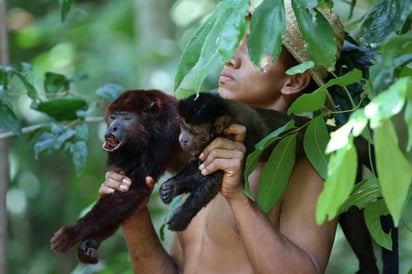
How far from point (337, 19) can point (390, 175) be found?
1.49 meters

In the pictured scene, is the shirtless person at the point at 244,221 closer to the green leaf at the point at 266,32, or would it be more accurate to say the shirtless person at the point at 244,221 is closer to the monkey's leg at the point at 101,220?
the monkey's leg at the point at 101,220

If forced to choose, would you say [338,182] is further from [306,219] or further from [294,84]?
[294,84]

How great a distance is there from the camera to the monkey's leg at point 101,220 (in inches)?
117

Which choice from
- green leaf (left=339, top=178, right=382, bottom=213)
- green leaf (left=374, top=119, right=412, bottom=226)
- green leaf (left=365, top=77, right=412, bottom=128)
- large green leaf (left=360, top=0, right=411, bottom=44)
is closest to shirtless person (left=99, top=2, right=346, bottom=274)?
green leaf (left=339, top=178, right=382, bottom=213)

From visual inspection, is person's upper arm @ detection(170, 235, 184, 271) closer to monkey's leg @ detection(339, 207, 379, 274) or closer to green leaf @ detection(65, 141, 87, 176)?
green leaf @ detection(65, 141, 87, 176)

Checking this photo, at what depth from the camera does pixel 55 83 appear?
12.3 ft

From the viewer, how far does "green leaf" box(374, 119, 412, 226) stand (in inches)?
61.9

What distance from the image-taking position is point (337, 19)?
3031 millimetres

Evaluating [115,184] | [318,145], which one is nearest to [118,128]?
[115,184]

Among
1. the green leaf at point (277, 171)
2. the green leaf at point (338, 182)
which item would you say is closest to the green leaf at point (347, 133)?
the green leaf at point (338, 182)

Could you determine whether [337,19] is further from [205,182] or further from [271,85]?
[205,182]

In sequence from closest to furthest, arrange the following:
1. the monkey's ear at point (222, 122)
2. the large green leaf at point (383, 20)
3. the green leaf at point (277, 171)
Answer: the large green leaf at point (383, 20) → the green leaf at point (277, 171) → the monkey's ear at point (222, 122)

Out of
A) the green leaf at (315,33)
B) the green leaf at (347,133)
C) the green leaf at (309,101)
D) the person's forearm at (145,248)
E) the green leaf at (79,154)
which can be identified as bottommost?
the person's forearm at (145,248)

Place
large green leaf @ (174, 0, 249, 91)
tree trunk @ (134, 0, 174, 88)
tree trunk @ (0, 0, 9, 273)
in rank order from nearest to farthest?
1. large green leaf @ (174, 0, 249, 91)
2. tree trunk @ (0, 0, 9, 273)
3. tree trunk @ (134, 0, 174, 88)
